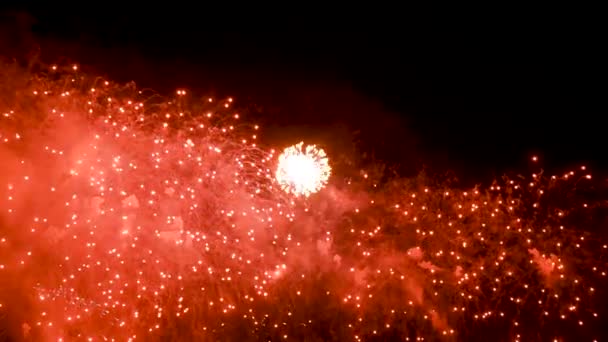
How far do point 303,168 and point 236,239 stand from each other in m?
1.33

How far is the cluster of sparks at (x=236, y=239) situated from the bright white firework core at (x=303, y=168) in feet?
0.08

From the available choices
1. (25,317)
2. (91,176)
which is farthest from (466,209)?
(25,317)

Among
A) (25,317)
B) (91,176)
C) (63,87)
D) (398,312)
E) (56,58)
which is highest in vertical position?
(56,58)

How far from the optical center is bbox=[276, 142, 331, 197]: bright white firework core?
25.9ft

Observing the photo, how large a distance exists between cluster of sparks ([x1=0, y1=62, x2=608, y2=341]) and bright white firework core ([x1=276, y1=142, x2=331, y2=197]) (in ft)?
0.08

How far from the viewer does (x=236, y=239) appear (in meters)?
8.40

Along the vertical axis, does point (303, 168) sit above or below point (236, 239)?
above

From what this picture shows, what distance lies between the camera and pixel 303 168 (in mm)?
7898

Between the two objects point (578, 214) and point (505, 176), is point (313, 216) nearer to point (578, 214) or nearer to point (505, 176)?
point (505, 176)

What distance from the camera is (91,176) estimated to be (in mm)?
7867

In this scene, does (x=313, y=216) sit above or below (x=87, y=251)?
above

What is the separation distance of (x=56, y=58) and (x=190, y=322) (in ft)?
12.6

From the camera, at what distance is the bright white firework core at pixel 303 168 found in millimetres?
7898

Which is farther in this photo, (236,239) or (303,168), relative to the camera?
(236,239)
